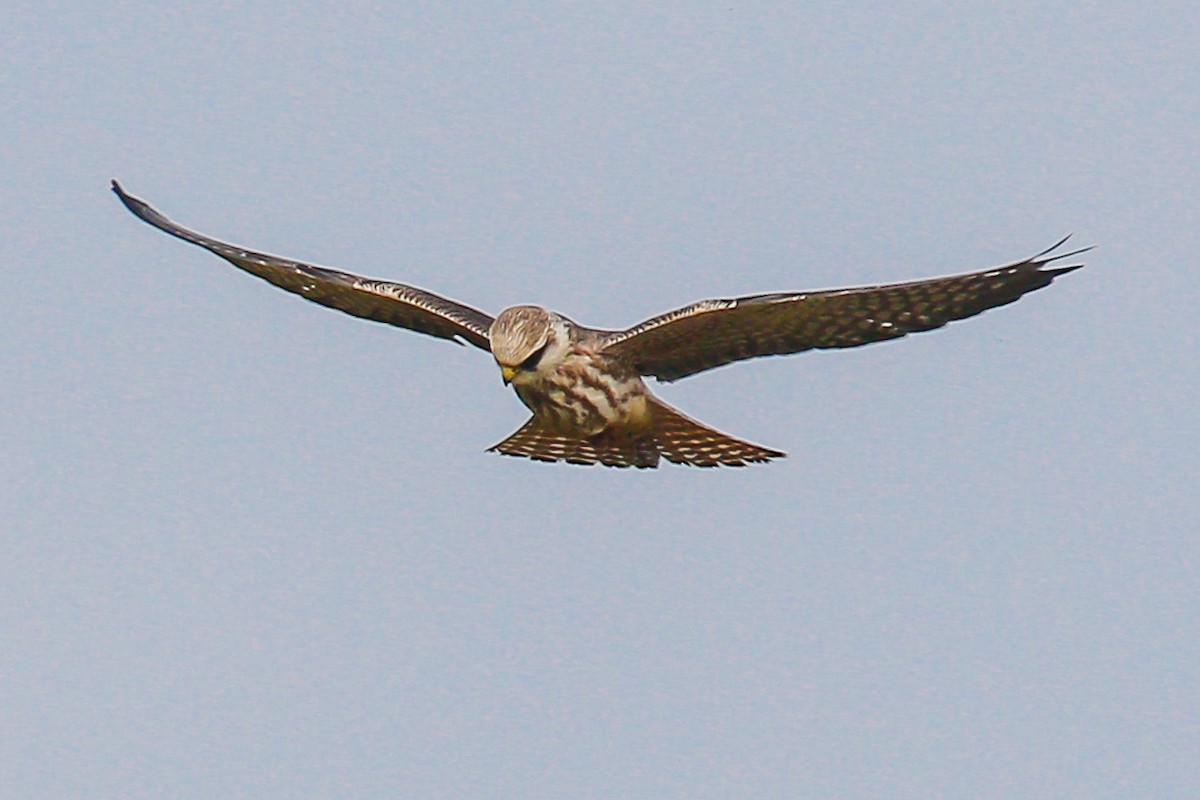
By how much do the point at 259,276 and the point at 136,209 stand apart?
0.91m

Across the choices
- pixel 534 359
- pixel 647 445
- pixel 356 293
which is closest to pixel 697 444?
pixel 647 445

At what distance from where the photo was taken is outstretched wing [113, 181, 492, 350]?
13.8m

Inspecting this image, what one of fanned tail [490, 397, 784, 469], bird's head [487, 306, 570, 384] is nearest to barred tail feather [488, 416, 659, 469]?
fanned tail [490, 397, 784, 469]

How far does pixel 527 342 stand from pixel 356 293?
1.81 metres

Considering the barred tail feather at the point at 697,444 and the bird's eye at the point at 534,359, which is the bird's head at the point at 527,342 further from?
the barred tail feather at the point at 697,444

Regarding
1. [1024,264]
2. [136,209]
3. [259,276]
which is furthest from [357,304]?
[1024,264]

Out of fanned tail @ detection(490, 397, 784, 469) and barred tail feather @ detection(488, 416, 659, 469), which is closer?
fanned tail @ detection(490, 397, 784, 469)

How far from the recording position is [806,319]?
499 inches

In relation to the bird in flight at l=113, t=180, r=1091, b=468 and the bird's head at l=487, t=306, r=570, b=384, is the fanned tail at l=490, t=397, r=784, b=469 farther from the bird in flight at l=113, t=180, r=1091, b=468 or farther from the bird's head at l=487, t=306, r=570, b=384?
the bird's head at l=487, t=306, r=570, b=384

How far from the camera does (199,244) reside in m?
14.1

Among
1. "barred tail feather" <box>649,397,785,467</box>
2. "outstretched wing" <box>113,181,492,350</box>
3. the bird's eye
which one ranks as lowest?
"barred tail feather" <box>649,397,785,467</box>

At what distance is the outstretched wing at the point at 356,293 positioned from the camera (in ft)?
45.4

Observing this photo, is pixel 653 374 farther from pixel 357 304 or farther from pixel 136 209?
pixel 136 209

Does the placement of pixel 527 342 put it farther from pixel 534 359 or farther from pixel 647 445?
pixel 647 445
